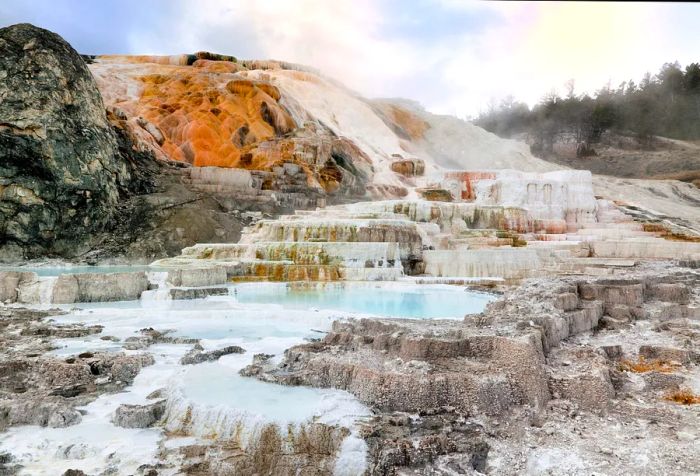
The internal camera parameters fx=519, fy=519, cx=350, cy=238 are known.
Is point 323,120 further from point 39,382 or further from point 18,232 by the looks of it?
point 39,382

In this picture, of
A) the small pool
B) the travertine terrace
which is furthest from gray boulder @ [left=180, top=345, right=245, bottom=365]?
the small pool

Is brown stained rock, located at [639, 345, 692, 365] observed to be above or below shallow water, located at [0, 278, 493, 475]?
above

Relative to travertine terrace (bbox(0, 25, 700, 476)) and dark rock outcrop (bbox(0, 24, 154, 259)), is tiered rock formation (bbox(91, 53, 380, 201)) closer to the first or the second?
travertine terrace (bbox(0, 25, 700, 476))

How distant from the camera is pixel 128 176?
56.6 feet

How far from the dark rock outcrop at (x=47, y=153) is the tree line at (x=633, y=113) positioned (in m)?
30.3

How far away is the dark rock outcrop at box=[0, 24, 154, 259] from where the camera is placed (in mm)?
14422

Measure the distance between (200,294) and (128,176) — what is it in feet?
31.7

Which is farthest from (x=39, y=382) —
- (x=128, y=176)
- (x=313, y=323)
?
(x=128, y=176)

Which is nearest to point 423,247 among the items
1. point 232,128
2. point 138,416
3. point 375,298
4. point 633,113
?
point 375,298

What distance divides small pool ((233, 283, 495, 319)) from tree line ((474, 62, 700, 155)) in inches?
1147

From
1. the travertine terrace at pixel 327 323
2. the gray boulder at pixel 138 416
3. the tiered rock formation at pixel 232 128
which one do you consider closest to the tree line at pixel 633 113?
the travertine terrace at pixel 327 323

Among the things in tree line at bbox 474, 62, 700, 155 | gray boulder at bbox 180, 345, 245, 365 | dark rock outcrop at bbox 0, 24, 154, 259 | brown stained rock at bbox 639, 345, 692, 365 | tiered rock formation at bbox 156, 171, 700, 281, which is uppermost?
tree line at bbox 474, 62, 700, 155

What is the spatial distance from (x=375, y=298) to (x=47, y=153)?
36.4ft

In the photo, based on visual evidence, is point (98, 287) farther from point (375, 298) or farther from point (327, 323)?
point (375, 298)
